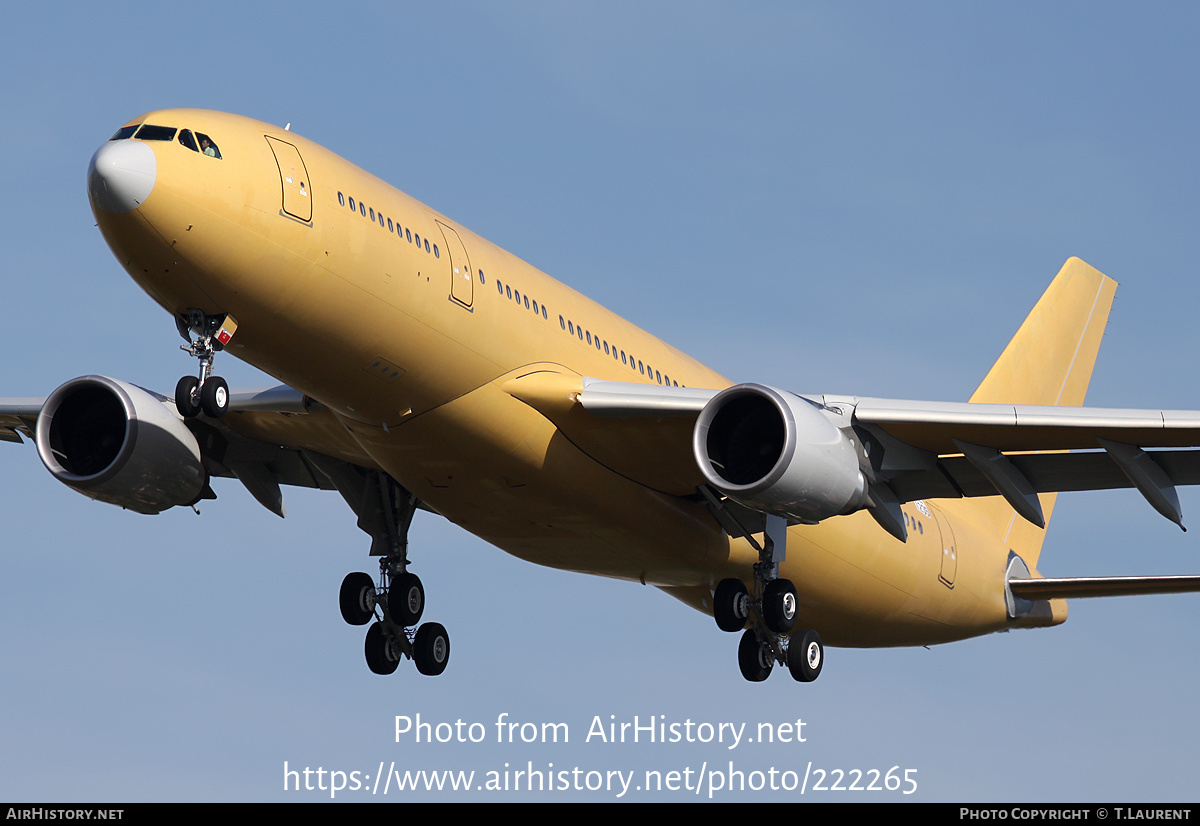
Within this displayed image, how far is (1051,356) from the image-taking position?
36.2 meters

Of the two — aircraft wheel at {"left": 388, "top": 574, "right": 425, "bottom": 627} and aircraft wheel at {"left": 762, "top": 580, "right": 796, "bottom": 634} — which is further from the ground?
aircraft wheel at {"left": 388, "top": 574, "right": 425, "bottom": 627}

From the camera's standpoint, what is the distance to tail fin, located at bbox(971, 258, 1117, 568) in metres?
34.1

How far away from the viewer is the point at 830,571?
27.6 meters

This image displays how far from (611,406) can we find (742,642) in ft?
18.6

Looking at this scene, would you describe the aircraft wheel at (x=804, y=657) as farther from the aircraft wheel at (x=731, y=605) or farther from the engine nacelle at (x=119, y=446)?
the engine nacelle at (x=119, y=446)

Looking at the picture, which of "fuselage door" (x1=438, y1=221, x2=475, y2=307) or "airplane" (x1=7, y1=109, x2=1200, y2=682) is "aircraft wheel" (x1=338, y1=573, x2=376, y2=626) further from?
"fuselage door" (x1=438, y1=221, x2=475, y2=307)

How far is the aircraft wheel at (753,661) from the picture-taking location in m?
25.6

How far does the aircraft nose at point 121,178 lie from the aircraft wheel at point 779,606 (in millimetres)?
11602

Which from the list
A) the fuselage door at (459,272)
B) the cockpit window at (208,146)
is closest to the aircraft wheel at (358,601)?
the fuselage door at (459,272)

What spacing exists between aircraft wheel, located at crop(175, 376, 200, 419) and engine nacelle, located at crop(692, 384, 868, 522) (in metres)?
6.71

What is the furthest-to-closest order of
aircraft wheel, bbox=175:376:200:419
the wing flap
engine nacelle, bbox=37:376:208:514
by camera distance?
engine nacelle, bbox=37:376:208:514, the wing flap, aircraft wheel, bbox=175:376:200:419

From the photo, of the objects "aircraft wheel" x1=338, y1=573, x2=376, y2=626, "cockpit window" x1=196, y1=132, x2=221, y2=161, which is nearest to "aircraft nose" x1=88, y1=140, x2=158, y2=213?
"cockpit window" x1=196, y1=132, x2=221, y2=161

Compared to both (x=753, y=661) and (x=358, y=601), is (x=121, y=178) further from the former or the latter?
(x=753, y=661)

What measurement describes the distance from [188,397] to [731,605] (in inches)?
380
